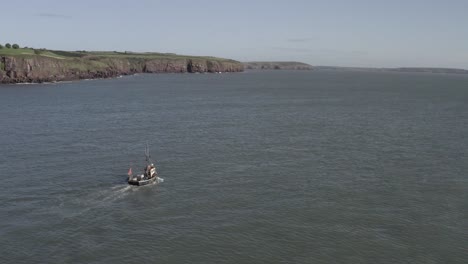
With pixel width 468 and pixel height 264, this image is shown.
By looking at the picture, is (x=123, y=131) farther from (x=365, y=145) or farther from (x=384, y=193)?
(x=384, y=193)

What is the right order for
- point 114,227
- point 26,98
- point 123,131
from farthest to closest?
1. point 26,98
2. point 123,131
3. point 114,227

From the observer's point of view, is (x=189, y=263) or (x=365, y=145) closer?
(x=189, y=263)

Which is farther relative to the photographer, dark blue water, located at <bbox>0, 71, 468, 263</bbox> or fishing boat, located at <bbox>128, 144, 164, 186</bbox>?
fishing boat, located at <bbox>128, 144, 164, 186</bbox>

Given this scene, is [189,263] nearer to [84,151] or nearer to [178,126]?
[84,151]

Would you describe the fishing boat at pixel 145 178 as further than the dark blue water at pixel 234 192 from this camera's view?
Yes

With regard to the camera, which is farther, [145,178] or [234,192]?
[145,178]

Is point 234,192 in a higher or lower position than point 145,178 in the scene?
lower

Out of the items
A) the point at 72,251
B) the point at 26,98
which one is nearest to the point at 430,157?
the point at 72,251

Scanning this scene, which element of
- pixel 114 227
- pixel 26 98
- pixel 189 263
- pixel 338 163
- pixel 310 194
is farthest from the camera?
pixel 26 98
